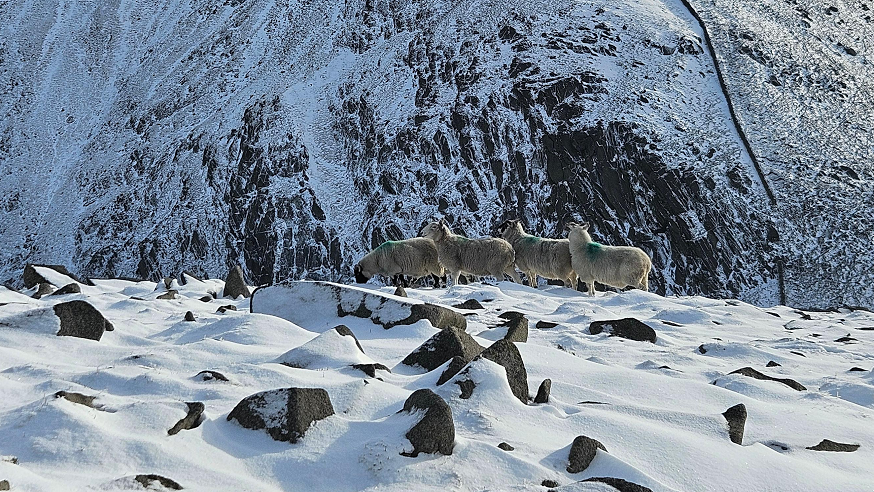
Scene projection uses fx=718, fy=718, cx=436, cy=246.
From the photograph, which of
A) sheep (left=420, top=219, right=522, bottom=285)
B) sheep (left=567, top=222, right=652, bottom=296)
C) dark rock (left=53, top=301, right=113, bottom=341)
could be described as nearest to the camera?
dark rock (left=53, top=301, right=113, bottom=341)

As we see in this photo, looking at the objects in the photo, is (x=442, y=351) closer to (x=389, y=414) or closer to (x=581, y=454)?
(x=389, y=414)

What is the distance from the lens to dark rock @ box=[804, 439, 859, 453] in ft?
13.9

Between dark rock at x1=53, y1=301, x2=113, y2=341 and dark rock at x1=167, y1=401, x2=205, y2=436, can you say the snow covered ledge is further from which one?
dark rock at x1=167, y1=401, x2=205, y2=436

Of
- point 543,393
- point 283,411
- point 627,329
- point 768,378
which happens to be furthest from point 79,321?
point 768,378

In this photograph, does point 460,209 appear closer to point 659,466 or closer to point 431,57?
point 431,57

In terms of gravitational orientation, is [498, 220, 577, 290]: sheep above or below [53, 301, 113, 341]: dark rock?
below

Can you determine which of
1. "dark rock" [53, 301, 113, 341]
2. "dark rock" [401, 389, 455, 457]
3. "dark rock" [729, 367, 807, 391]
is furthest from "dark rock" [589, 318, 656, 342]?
"dark rock" [53, 301, 113, 341]

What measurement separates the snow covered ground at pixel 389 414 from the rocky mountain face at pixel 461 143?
918 inches

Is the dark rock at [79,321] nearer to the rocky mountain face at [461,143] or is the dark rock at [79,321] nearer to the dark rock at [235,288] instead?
the dark rock at [235,288]

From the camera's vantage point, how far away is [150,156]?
40.7 m

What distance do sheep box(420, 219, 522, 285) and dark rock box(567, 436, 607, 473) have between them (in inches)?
484

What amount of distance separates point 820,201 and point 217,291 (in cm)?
2709

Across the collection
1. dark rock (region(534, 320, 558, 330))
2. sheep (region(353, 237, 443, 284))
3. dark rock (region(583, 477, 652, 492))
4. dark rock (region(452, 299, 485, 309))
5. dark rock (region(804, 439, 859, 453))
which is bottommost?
sheep (region(353, 237, 443, 284))

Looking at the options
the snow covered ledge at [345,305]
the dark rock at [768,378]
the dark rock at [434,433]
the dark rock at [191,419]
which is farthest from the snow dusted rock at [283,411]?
the dark rock at [768,378]
